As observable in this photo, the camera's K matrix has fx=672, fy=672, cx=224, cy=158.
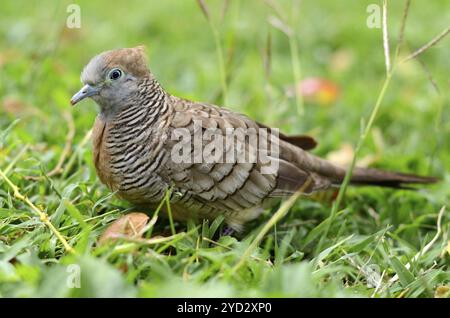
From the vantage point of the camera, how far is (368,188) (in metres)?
4.25

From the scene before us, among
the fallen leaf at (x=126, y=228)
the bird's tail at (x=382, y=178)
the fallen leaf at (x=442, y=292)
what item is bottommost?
the fallen leaf at (x=442, y=292)

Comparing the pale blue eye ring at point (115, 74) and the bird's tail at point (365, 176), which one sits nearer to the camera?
the pale blue eye ring at point (115, 74)

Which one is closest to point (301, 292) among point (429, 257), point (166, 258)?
point (166, 258)

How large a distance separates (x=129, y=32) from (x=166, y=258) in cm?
479

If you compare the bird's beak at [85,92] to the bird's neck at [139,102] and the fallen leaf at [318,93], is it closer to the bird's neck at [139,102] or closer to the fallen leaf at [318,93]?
the bird's neck at [139,102]

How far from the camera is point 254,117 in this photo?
5191mm

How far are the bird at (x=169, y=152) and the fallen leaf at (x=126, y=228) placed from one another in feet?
0.71

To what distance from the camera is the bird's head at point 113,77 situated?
323 cm

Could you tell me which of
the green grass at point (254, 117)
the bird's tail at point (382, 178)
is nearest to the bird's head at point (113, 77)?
the green grass at point (254, 117)

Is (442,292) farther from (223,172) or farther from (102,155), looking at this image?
(102,155)

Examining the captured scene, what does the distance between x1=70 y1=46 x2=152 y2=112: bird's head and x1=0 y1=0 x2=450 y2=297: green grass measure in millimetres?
462

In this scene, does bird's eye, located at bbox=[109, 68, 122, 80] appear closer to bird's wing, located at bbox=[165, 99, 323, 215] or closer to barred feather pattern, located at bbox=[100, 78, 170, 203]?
barred feather pattern, located at bbox=[100, 78, 170, 203]

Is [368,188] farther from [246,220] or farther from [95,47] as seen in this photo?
[95,47]

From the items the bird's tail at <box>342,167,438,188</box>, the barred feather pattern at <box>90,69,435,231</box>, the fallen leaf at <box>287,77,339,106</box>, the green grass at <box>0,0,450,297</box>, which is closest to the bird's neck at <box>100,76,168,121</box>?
the barred feather pattern at <box>90,69,435,231</box>
